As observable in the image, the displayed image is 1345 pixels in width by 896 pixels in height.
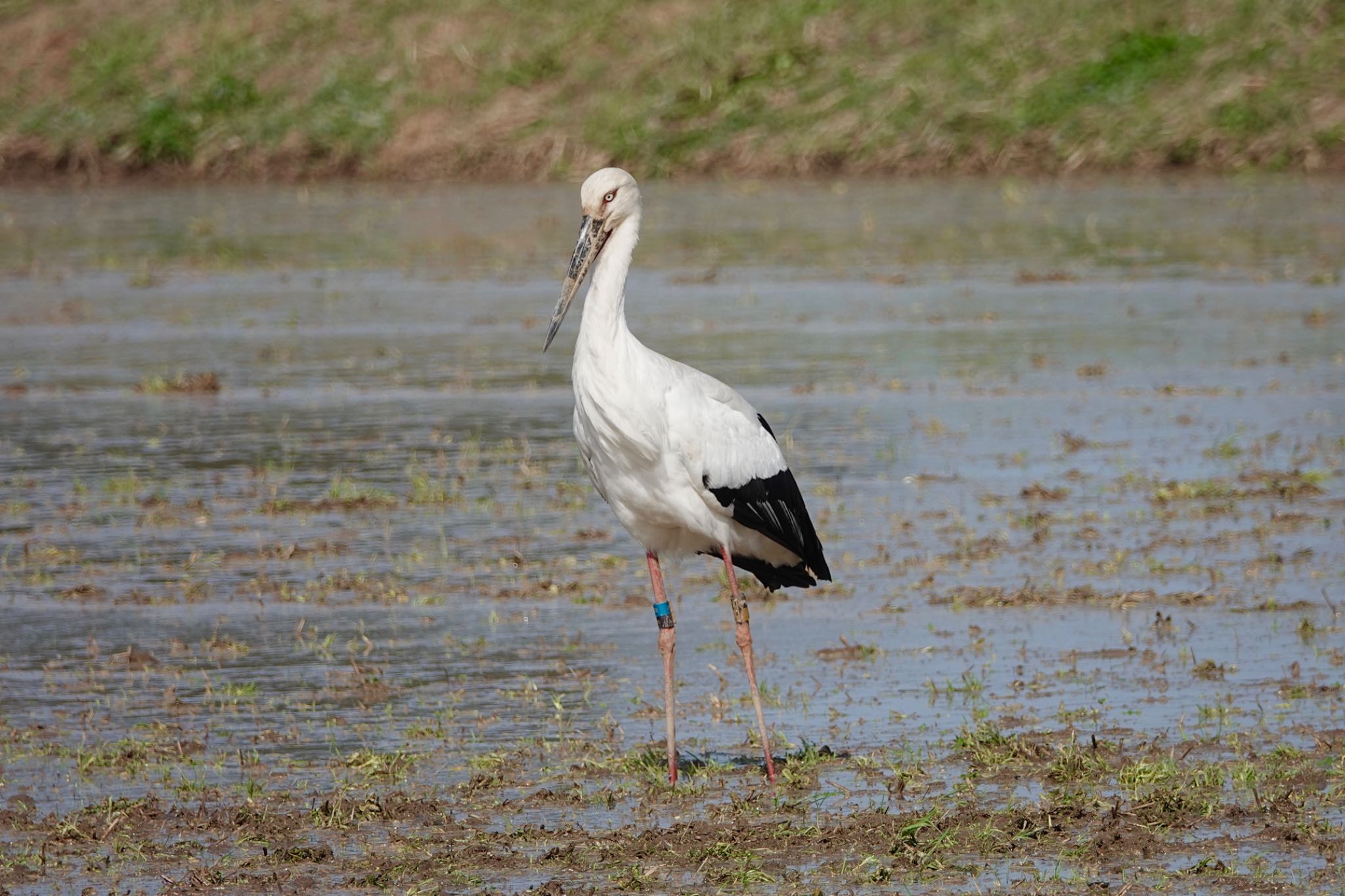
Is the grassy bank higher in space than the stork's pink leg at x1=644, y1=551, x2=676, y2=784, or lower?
higher

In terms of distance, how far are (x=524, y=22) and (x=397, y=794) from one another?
26.3m

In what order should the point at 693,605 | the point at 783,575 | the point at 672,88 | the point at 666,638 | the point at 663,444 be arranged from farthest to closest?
the point at 672,88 → the point at 693,605 → the point at 783,575 → the point at 666,638 → the point at 663,444

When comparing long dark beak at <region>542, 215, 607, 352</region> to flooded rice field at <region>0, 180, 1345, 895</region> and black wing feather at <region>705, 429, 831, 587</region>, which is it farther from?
flooded rice field at <region>0, 180, 1345, 895</region>

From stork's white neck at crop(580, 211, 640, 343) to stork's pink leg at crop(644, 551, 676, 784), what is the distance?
0.83m

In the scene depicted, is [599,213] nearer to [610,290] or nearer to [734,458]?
[610,290]

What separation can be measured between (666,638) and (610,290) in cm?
113

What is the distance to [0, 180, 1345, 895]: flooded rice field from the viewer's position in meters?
5.70

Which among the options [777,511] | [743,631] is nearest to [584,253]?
[777,511]

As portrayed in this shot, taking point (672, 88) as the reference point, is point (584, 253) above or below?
below

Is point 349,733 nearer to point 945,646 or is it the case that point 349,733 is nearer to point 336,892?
point 336,892

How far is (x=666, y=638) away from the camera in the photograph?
6.84 meters

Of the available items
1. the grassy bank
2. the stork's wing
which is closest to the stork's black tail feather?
the stork's wing

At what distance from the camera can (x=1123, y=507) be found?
9.98 meters

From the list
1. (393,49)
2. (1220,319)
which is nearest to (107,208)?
(393,49)
